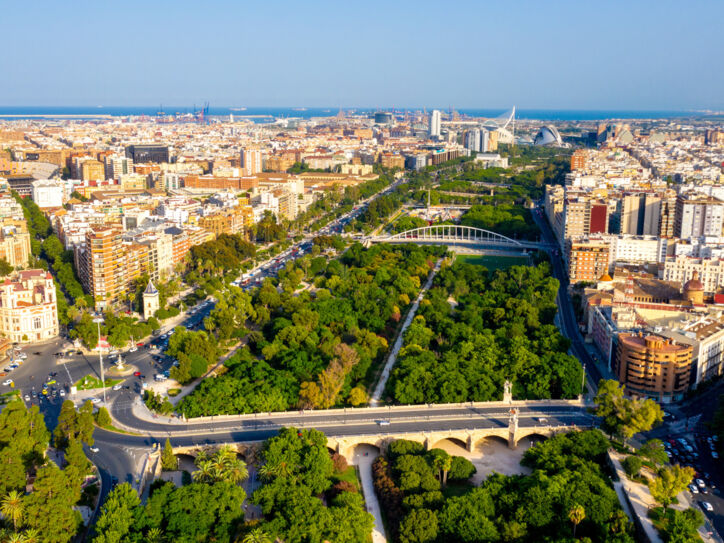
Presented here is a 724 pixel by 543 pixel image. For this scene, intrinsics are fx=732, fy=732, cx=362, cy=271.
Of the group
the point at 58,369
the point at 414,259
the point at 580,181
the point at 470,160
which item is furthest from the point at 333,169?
the point at 58,369

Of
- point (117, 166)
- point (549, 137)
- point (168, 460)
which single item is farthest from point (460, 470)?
point (549, 137)

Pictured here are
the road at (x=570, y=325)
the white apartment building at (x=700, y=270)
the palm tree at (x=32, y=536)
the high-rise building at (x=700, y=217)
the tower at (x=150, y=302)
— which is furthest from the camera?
the high-rise building at (x=700, y=217)

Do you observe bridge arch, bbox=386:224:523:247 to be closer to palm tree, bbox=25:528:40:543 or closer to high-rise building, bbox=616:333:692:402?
high-rise building, bbox=616:333:692:402

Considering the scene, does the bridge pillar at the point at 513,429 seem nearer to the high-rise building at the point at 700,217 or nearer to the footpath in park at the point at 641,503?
the footpath in park at the point at 641,503

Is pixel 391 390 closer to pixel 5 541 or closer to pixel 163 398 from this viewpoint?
pixel 163 398

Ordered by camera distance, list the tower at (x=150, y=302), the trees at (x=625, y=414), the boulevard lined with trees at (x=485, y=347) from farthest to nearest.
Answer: the tower at (x=150, y=302) < the boulevard lined with trees at (x=485, y=347) < the trees at (x=625, y=414)

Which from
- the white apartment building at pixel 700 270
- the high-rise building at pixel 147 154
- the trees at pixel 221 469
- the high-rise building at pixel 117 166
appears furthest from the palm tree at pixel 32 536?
the high-rise building at pixel 147 154

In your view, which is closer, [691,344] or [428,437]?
[428,437]
